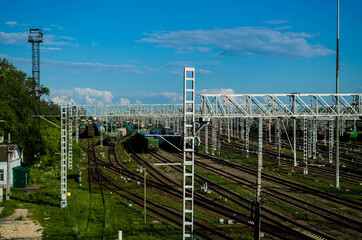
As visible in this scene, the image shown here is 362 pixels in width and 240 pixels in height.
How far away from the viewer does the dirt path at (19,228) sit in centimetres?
1881

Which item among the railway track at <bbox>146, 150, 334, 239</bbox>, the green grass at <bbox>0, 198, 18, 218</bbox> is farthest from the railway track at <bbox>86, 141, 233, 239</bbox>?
the green grass at <bbox>0, 198, 18, 218</bbox>

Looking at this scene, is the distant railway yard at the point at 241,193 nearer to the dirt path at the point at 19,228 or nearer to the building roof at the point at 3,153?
the dirt path at the point at 19,228

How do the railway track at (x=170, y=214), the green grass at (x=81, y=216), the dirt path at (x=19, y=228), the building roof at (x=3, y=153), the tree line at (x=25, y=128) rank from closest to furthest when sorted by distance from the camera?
the dirt path at (x=19, y=228) < the green grass at (x=81, y=216) < the railway track at (x=170, y=214) < the building roof at (x=3, y=153) < the tree line at (x=25, y=128)

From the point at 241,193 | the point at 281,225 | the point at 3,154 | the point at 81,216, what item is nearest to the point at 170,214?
the point at 81,216

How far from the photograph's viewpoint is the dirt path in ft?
61.7

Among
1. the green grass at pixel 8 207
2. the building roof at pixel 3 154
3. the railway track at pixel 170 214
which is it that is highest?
the building roof at pixel 3 154

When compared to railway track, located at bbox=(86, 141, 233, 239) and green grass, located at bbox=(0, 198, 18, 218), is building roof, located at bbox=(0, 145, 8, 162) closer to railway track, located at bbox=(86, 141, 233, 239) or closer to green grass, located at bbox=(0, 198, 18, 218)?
green grass, located at bbox=(0, 198, 18, 218)

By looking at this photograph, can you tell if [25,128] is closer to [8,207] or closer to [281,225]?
[8,207]

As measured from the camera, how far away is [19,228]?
20031mm

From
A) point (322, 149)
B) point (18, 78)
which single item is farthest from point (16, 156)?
point (322, 149)

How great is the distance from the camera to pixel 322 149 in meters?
65.1

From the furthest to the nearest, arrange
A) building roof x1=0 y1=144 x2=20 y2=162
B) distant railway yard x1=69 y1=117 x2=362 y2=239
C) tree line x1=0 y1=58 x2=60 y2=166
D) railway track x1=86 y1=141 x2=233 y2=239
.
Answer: tree line x1=0 y1=58 x2=60 y2=166
building roof x1=0 y1=144 x2=20 y2=162
distant railway yard x1=69 y1=117 x2=362 y2=239
railway track x1=86 y1=141 x2=233 y2=239

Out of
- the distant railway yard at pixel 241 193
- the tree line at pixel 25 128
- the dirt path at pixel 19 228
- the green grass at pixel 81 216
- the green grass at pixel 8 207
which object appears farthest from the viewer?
the tree line at pixel 25 128

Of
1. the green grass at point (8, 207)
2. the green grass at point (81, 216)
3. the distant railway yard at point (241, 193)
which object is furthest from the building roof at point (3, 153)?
the distant railway yard at point (241, 193)
